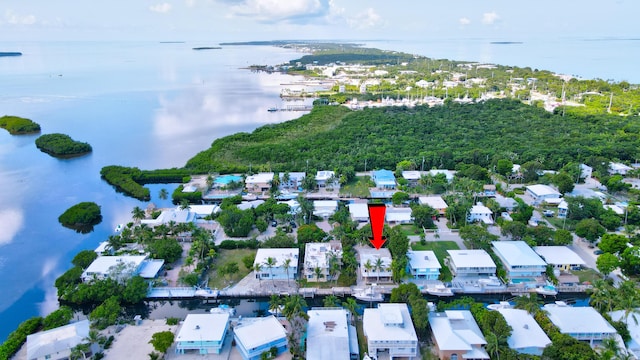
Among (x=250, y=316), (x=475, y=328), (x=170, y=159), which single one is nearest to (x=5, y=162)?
(x=170, y=159)

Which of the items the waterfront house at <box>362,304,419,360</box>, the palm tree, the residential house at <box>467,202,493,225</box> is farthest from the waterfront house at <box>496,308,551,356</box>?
the palm tree

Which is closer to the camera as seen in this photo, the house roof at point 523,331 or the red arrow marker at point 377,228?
the house roof at point 523,331

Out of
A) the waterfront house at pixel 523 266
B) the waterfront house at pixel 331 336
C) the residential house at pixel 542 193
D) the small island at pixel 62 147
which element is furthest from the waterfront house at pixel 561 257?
the small island at pixel 62 147

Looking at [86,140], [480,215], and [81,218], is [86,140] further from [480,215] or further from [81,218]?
[480,215]

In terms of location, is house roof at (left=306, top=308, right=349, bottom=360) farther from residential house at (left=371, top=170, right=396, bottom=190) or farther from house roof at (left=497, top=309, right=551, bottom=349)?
residential house at (left=371, top=170, right=396, bottom=190)

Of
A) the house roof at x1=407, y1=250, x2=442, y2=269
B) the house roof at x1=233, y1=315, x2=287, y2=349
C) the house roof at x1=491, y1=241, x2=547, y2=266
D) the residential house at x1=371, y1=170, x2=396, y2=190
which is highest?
the residential house at x1=371, y1=170, x2=396, y2=190

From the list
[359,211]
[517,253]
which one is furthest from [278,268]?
[517,253]

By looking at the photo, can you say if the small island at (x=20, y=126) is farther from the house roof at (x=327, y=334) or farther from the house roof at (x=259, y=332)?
the house roof at (x=327, y=334)
